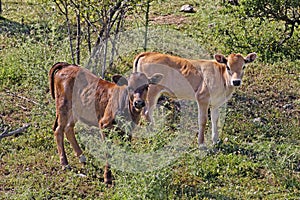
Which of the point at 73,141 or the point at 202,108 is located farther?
the point at 202,108

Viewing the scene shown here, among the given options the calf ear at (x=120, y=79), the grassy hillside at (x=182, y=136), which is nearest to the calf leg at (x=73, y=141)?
the grassy hillside at (x=182, y=136)

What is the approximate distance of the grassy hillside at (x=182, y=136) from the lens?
9039 millimetres

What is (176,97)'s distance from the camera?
37.6 ft

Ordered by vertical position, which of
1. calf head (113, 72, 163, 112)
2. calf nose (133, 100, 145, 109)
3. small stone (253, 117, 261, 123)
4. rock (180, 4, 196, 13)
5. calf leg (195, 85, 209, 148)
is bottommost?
small stone (253, 117, 261, 123)

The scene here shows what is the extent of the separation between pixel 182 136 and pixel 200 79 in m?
1.04

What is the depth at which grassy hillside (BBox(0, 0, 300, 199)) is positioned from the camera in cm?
904

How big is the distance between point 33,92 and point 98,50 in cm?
162

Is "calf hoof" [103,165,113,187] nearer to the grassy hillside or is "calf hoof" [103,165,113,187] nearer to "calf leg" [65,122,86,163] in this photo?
the grassy hillside

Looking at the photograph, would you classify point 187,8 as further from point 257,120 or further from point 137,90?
point 137,90

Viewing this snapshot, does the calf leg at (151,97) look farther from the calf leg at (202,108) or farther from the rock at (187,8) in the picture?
the rock at (187,8)

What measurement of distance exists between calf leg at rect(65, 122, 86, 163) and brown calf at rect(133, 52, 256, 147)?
1.62 meters

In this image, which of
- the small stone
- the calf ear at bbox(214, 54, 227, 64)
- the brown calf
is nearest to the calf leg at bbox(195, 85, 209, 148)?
the brown calf

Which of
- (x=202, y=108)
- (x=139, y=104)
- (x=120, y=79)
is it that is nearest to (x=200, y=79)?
(x=202, y=108)

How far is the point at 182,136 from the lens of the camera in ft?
36.0
